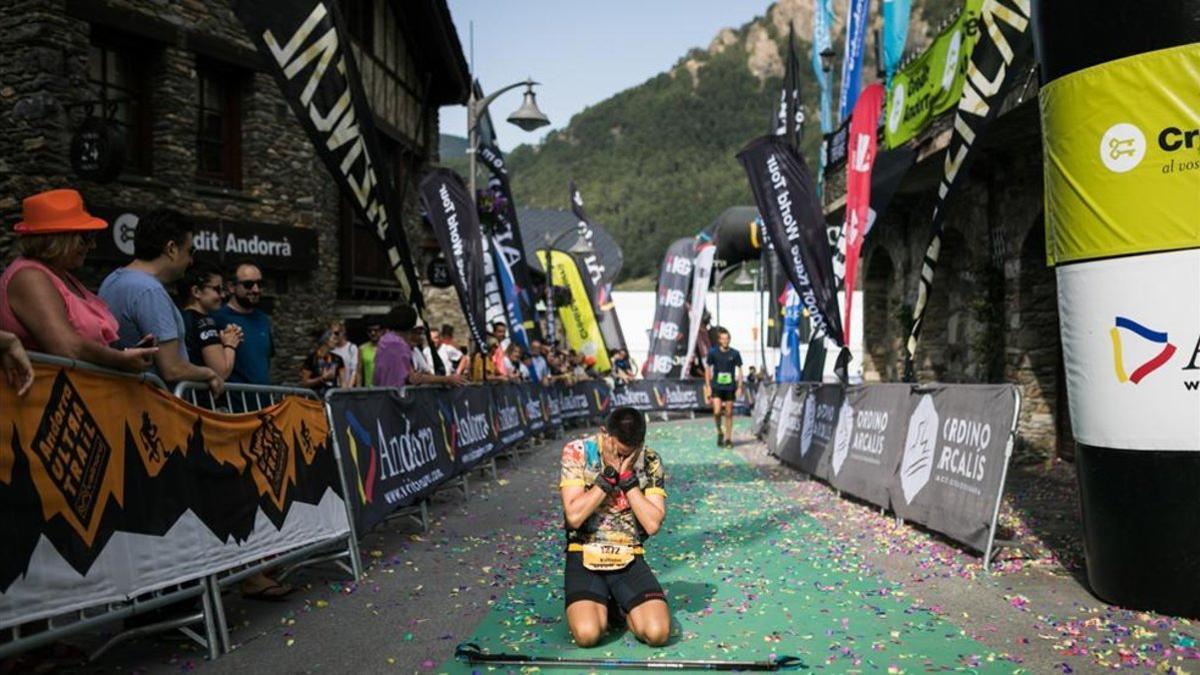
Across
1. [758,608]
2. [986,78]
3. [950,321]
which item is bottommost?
[758,608]

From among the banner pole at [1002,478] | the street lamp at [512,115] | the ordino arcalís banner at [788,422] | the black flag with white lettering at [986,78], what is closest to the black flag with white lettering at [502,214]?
the street lamp at [512,115]

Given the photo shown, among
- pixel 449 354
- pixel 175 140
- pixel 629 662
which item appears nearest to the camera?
Answer: pixel 629 662

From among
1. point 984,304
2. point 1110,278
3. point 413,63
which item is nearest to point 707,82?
point 413,63

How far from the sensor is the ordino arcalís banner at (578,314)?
98.6 ft

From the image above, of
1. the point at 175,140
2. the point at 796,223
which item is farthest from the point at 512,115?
the point at 796,223

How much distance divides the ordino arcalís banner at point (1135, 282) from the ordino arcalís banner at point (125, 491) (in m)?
4.82

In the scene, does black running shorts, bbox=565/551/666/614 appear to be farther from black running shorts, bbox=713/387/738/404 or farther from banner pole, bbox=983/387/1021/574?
black running shorts, bbox=713/387/738/404

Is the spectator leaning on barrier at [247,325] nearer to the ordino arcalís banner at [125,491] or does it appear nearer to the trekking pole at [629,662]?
the ordino arcalís banner at [125,491]

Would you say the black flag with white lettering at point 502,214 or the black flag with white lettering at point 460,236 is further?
the black flag with white lettering at point 502,214

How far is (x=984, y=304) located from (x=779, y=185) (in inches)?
158

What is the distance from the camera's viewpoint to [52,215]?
182 inches

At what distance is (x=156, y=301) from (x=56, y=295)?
36.0 inches

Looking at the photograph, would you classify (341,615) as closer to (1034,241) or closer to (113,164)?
(113,164)

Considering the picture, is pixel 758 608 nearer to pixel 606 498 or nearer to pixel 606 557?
pixel 606 557
